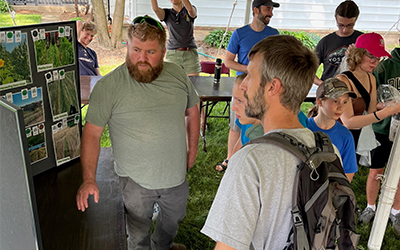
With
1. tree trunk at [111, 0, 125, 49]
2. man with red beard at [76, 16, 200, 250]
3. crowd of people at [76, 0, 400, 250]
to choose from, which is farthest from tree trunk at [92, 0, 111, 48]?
man with red beard at [76, 16, 200, 250]

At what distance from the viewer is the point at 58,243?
1778mm

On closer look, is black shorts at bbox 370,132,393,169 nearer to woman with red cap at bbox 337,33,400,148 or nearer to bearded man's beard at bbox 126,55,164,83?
woman with red cap at bbox 337,33,400,148

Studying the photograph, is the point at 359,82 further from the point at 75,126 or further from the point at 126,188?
the point at 75,126

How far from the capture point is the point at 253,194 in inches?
48.2

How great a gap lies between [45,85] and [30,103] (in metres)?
0.13

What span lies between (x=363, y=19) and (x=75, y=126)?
9.69 m

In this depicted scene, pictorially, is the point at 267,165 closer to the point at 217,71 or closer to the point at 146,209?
the point at 146,209

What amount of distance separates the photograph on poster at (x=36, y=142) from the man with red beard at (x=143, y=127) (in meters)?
0.22

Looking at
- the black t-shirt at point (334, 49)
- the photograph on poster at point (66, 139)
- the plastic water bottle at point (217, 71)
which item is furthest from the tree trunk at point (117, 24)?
the photograph on poster at point (66, 139)

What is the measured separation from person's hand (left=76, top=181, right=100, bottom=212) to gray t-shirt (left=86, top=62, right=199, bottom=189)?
32 cm

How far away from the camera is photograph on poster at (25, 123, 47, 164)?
2.05m

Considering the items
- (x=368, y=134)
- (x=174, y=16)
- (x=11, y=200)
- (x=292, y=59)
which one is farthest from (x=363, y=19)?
(x=11, y=200)

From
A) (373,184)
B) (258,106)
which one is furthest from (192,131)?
(373,184)

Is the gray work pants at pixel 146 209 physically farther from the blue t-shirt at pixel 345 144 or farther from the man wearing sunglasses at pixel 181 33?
the man wearing sunglasses at pixel 181 33
